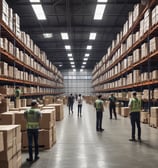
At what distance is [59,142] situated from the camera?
33.5 ft

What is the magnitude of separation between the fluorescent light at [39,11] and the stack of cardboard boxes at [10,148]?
12155 mm

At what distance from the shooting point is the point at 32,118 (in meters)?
7.65

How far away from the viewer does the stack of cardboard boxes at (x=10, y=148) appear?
565cm

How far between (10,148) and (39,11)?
45.7 ft

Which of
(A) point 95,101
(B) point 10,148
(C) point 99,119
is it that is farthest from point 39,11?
(B) point 10,148

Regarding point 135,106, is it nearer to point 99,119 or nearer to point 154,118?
point 99,119

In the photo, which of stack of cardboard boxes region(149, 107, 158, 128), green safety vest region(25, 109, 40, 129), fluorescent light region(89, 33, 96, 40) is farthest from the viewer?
fluorescent light region(89, 33, 96, 40)

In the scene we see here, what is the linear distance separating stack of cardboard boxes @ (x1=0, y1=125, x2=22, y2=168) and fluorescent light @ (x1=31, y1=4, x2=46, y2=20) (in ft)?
39.9

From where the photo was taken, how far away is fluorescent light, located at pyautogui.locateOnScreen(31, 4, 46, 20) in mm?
17438

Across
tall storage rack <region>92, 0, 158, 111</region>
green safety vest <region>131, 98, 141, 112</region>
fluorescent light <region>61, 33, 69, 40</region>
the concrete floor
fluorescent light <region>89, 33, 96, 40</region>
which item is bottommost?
the concrete floor

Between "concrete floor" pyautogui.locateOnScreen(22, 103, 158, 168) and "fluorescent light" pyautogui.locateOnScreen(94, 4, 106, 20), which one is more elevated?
"fluorescent light" pyautogui.locateOnScreen(94, 4, 106, 20)

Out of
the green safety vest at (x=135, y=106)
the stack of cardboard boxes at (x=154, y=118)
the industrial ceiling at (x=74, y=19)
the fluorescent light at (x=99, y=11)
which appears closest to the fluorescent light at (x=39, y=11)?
the industrial ceiling at (x=74, y=19)

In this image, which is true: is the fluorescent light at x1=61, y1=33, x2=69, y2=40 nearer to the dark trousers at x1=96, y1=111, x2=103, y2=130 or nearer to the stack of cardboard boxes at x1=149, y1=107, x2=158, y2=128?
the dark trousers at x1=96, y1=111, x2=103, y2=130

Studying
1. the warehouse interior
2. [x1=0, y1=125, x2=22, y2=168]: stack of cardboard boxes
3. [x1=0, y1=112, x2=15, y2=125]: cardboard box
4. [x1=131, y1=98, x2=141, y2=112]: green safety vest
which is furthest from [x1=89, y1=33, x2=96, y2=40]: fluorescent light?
[x1=0, y1=125, x2=22, y2=168]: stack of cardboard boxes
